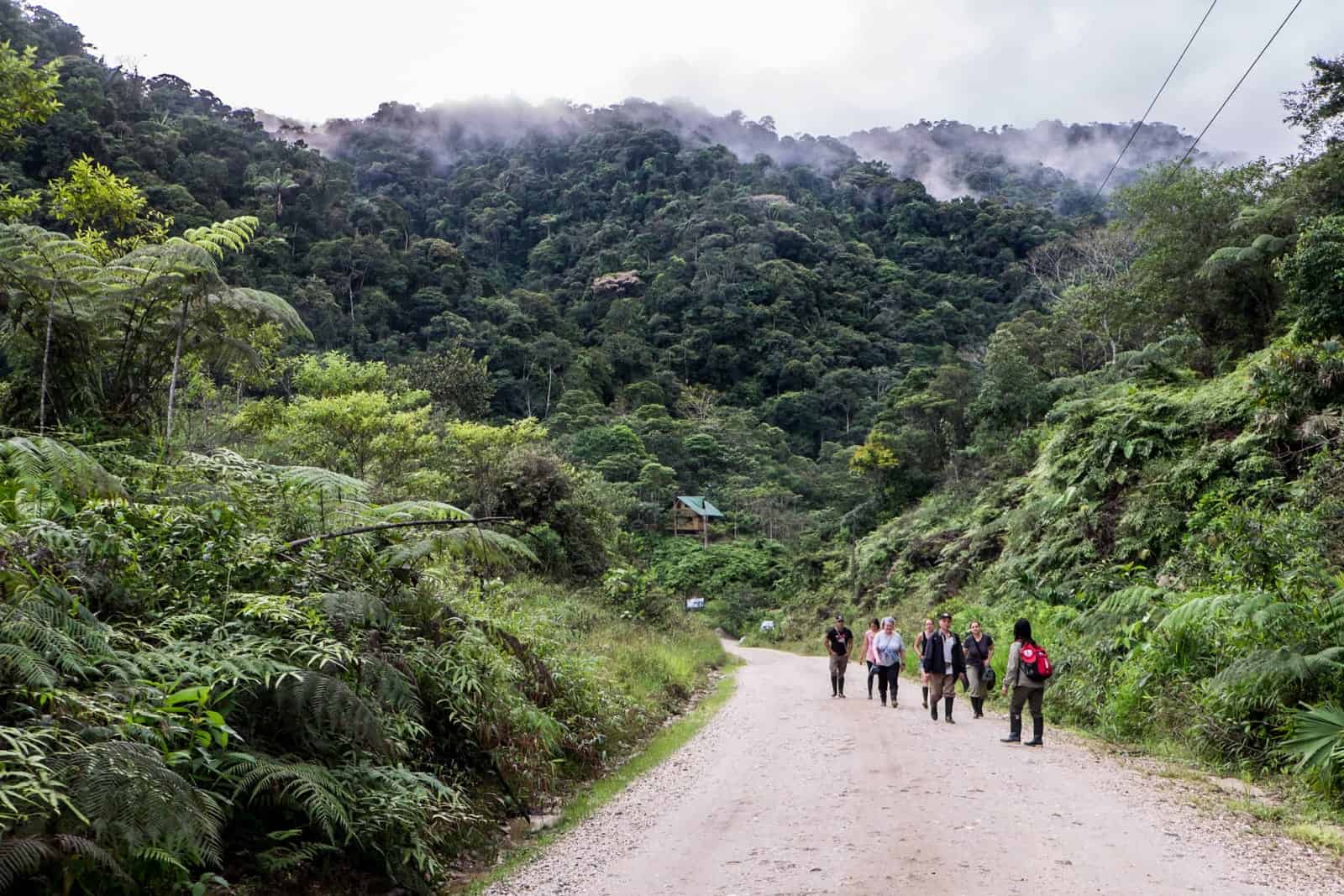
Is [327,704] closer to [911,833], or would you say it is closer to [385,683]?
[385,683]

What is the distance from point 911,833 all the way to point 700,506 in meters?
50.1

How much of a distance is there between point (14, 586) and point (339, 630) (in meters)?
1.67

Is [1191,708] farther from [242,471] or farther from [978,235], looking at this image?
[978,235]

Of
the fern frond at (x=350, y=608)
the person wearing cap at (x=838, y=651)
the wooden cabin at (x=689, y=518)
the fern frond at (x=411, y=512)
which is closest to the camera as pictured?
the fern frond at (x=350, y=608)

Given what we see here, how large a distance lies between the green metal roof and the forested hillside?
6.42 ft

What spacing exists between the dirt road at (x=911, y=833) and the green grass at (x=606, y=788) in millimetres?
140

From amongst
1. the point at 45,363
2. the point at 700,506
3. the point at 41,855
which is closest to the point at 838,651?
the point at 45,363

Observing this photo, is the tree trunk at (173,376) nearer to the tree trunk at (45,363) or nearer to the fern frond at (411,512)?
the tree trunk at (45,363)

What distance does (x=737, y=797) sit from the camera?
7.25m

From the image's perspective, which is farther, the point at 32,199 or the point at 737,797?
the point at 32,199

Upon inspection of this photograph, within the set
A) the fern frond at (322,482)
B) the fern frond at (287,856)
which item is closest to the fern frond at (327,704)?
the fern frond at (287,856)

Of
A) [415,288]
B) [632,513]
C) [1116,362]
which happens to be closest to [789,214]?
[415,288]

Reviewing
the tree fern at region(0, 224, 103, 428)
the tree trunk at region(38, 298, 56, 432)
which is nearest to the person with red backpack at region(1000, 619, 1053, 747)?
the tree trunk at region(38, 298, 56, 432)

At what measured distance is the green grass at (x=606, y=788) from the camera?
5555mm
